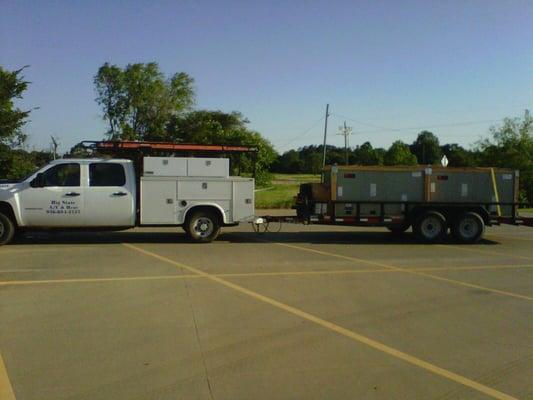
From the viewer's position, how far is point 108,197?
13.8 m

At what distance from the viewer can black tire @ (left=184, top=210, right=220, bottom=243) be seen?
47.0 feet

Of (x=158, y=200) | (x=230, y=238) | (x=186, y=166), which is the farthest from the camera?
(x=230, y=238)

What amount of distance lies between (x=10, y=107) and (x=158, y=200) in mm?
Answer: 16193

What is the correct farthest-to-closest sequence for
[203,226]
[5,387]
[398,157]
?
[398,157]
[203,226]
[5,387]

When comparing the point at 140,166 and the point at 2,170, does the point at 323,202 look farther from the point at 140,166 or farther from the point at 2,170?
the point at 2,170

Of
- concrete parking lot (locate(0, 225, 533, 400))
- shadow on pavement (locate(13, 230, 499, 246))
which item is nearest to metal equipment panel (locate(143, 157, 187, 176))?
shadow on pavement (locate(13, 230, 499, 246))

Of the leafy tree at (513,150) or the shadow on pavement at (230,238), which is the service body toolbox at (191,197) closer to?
the shadow on pavement at (230,238)

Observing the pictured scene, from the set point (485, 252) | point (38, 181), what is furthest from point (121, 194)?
point (485, 252)

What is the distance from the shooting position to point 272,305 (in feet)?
25.3

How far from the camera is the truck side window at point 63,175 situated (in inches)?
535

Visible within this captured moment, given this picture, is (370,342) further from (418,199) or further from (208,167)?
(418,199)

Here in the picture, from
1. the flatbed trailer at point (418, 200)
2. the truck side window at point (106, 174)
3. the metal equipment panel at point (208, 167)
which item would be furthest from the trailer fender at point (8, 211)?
the flatbed trailer at point (418, 200)

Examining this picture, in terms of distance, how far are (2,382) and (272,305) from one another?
12.1ft

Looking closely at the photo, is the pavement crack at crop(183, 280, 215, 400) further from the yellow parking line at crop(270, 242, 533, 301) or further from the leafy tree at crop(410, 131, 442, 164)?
the leafy tree at crop(410, 131, 442, 164)
